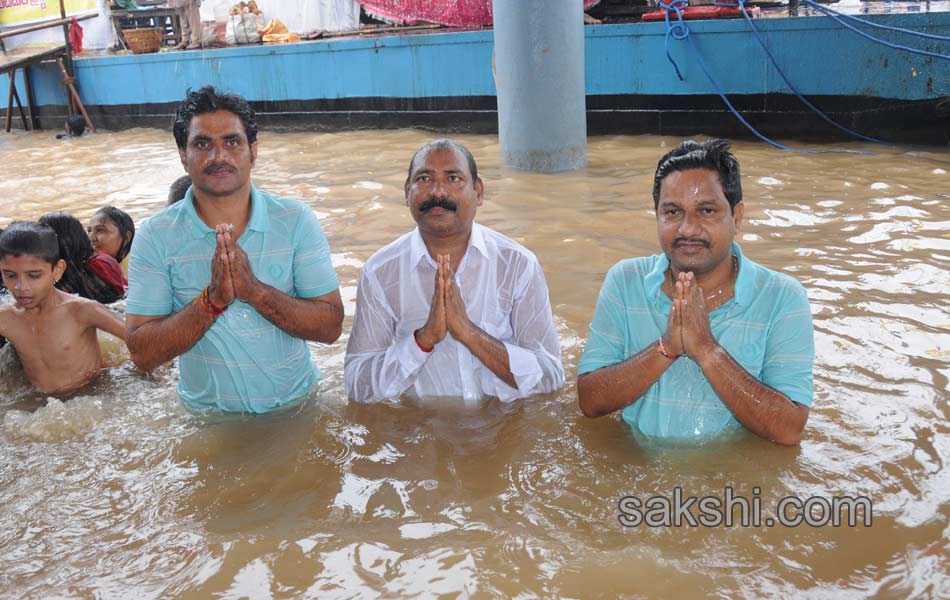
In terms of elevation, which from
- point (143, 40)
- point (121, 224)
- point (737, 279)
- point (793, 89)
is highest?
point (143, 40)

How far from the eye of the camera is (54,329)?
480 cm

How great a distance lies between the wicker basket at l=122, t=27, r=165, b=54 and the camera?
16.3 m

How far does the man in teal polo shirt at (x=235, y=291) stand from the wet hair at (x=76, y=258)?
6.03ft

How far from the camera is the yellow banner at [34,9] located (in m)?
18.3

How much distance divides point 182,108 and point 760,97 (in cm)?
826

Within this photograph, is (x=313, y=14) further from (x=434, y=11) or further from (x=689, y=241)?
(x=689, y=241)

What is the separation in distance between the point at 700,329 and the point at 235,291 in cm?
183

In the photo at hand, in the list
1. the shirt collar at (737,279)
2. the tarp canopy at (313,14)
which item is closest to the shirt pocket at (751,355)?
the shirt collar at (737,279)

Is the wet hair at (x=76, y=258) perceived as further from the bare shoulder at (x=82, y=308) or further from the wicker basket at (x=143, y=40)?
the wicker basket at (x=143, y=40)

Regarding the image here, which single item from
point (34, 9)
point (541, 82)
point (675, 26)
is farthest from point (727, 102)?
point (34, 9)

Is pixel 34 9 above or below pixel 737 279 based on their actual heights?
above

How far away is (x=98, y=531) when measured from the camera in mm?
3299

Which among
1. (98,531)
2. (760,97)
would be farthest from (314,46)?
(98,531)

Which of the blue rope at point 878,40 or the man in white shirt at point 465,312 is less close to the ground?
the blue rope at point 878,40
